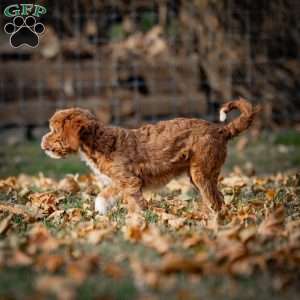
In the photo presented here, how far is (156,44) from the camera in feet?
43.0

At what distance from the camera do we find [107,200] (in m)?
5.96

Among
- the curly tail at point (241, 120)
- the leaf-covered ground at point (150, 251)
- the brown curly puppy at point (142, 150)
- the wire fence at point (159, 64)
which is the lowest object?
the leaf-covered ground at point (150, 251)

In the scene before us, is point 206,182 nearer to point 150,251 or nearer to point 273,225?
point 273,225

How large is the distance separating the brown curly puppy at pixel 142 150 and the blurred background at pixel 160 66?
20.1 feet

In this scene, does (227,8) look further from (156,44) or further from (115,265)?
(115,265)

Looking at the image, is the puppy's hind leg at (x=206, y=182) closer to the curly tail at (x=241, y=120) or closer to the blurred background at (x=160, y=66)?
the curly tail at (x=241, y=120)

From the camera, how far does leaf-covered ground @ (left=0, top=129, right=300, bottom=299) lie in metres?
3.74

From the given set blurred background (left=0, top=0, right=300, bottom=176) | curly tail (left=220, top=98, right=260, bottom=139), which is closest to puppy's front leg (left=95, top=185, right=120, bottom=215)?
curly tail (left=220, top=98, right=260, bottom=139)

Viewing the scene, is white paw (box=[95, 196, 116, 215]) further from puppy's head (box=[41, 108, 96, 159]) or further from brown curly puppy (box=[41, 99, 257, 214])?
puppy's head (box=[41, 108, 96, 159])

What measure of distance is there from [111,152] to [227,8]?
681 cm

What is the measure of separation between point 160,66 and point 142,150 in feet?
22.7

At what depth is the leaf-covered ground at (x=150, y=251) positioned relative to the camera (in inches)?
147

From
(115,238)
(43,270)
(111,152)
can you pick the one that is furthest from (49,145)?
(43,270)

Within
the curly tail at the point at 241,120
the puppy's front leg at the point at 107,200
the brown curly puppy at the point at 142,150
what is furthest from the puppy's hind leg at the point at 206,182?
the puppy's front leg at the point at 107,200
